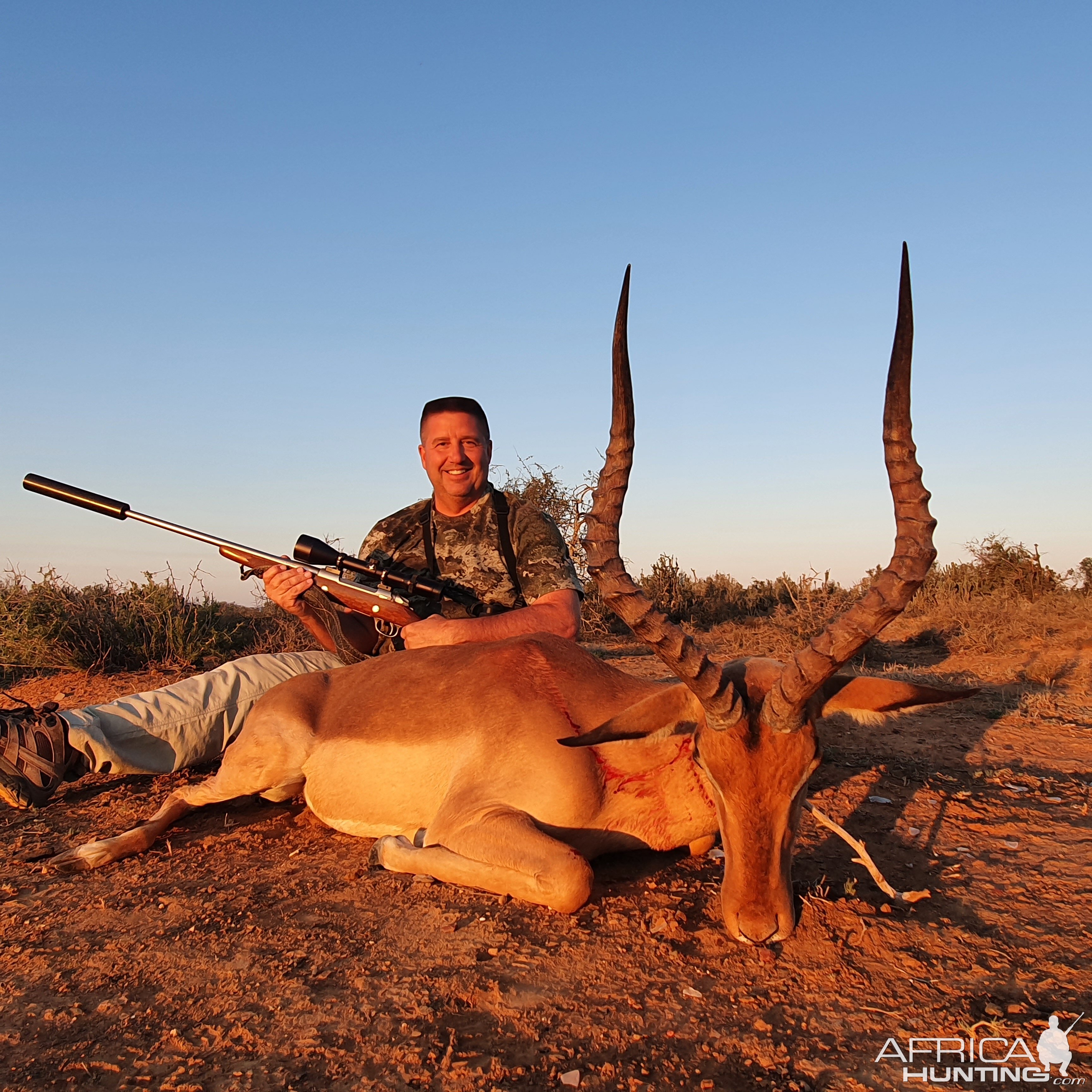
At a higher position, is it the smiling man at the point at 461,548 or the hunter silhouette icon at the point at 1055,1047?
the smiling man at the point at 461,548

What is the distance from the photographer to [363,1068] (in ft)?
8.97

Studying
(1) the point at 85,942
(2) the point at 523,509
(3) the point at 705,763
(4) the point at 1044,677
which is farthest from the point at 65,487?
(4) the point at 1044,677

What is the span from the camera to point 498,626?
20.6 feet

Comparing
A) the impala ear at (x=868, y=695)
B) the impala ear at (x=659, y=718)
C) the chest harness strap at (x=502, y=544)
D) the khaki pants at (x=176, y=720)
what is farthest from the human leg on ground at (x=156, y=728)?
the impala ear at (x=868, y=695)

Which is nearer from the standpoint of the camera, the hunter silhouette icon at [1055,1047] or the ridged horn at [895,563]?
the hunter silhouette icon at [1055,1047]

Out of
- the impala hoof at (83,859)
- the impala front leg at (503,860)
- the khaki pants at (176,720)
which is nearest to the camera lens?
the impala front leg at (503,860)

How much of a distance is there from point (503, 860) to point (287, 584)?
365 centimetres

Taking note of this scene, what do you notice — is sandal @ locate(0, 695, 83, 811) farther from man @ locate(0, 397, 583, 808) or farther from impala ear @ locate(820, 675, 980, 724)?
impala ear @ locate(820, 675, 980, 724)

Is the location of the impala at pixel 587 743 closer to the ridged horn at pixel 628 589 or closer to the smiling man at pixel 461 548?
the ridged horn at pixel 628 589

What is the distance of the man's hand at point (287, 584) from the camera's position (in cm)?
691

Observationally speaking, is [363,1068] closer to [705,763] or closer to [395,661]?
[705,763]

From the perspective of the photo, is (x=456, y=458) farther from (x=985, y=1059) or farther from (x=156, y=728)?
(x=985, y=1059)

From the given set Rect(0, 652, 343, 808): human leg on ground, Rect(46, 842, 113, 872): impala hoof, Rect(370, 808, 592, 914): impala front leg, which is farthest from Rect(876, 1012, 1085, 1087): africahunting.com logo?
Rect(0, 652, 343, 808): human leg on ground

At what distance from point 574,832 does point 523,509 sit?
3504 millimetres
